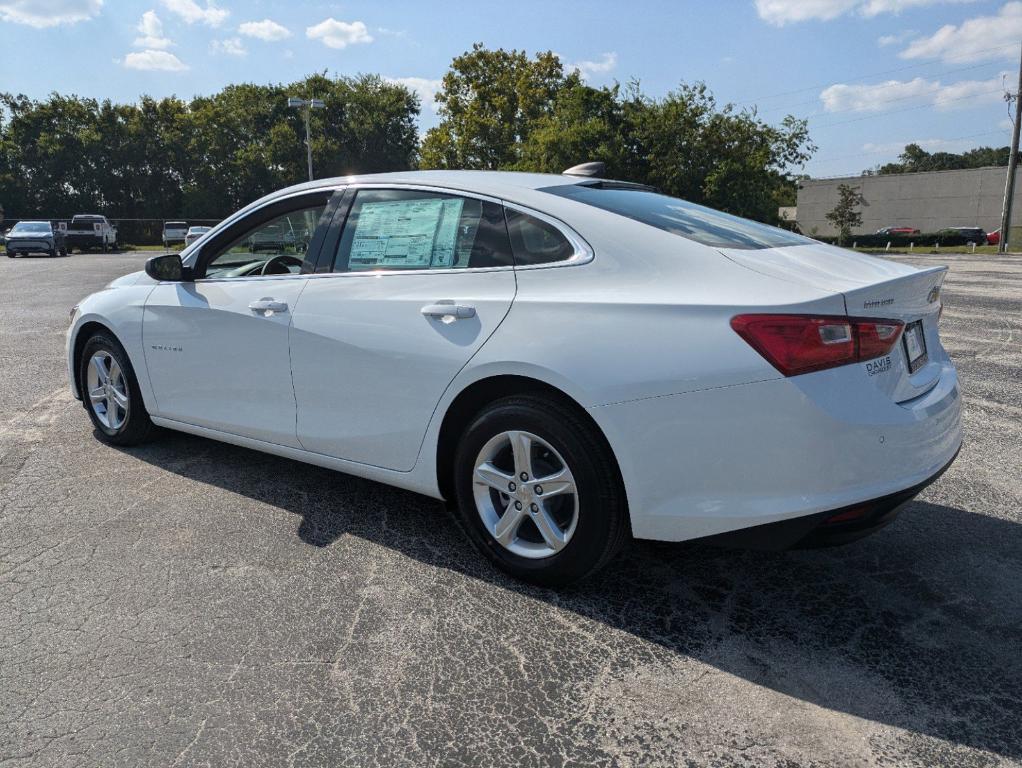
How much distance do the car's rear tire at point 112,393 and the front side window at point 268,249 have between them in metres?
0.96

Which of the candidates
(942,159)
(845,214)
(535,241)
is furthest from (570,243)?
(942,159)

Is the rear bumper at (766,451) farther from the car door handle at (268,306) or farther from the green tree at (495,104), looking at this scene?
the green tree at (495,104)

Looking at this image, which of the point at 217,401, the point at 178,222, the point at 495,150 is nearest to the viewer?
the point at 217,401

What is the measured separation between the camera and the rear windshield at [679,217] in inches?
118

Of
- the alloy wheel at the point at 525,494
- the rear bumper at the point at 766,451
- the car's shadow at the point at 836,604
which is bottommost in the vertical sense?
the car's shadow at the point at 836,604

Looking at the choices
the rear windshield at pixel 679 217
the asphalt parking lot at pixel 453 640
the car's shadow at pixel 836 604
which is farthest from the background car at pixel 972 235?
the car's shadow at pixel 836 604

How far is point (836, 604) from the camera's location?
2889 millimetres

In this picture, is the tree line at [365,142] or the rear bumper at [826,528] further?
the tree line at [365,142]

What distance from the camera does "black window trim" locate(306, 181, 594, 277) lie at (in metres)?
2.90

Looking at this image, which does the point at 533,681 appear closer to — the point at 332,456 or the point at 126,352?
the point at 332,456

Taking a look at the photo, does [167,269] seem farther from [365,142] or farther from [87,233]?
[365,142]

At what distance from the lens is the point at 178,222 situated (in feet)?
174

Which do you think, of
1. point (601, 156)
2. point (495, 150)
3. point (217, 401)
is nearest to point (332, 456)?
point (217, 401)

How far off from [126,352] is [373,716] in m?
3.21
